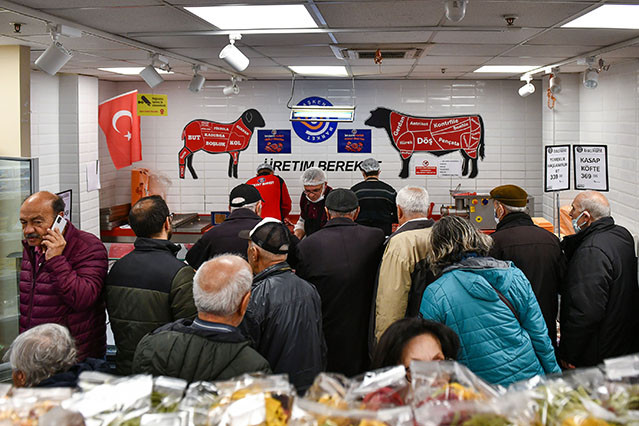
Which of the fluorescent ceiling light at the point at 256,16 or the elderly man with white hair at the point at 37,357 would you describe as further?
the fluorescent ceiling light at the point at 256,16

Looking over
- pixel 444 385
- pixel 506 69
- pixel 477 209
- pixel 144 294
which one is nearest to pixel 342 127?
pixel 477 209

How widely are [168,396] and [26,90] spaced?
473 cm

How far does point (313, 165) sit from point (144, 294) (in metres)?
6.57

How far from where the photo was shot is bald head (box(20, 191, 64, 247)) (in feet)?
11.8

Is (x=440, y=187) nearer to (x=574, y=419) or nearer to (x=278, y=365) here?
(x=278, y=365)

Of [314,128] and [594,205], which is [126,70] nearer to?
[314,128]

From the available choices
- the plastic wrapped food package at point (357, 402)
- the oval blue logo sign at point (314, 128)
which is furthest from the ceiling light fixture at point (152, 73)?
the plastic wrapped food package at point (357, 402)

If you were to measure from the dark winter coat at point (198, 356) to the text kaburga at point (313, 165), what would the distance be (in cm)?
726

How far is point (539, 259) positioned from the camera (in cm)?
423

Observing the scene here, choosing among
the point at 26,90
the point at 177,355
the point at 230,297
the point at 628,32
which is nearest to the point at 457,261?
the point at 230,297

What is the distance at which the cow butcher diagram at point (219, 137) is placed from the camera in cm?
980

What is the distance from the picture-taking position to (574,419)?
169 centimetres

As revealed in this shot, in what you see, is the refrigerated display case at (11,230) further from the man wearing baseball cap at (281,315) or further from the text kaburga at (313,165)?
the text kaburga at (313,165)

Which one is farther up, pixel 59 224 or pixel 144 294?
pixel 59 224
